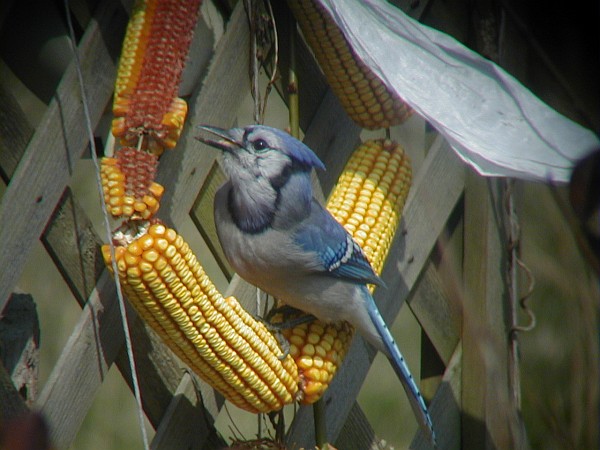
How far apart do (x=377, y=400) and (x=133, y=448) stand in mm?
1164

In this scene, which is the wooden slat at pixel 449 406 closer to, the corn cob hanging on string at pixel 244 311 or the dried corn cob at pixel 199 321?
the corn cob hanging on string at pixel 244 311

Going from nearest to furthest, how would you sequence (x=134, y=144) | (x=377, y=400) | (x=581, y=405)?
(x=581, y=405) → (x=134, y=144) → (x=377, y=400)

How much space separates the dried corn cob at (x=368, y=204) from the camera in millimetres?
1947

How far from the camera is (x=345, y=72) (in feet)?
6.72

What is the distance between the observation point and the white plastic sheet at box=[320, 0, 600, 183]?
5.50 feet

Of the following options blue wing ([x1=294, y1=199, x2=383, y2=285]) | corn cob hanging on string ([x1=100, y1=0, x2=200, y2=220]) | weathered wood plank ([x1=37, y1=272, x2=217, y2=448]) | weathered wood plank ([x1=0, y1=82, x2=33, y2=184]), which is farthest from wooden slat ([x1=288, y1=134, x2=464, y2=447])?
weathered wood plank ([x1=0, y1=82, x2=33, y2=184])

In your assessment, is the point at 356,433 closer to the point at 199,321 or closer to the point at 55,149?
the point at 199,321

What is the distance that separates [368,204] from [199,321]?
2.13 feet

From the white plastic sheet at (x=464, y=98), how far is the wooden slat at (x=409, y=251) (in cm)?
62

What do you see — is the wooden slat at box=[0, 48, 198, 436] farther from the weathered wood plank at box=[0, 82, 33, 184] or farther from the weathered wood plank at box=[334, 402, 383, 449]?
the weathered wood plank at box=[334, 402, 383, 449]

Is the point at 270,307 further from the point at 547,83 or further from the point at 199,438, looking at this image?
the point at 547,83

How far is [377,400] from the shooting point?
146 inches

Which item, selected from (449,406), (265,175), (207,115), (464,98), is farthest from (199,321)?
(449,406)

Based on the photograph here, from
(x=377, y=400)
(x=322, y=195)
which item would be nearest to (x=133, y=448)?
(x=377, y=400)
